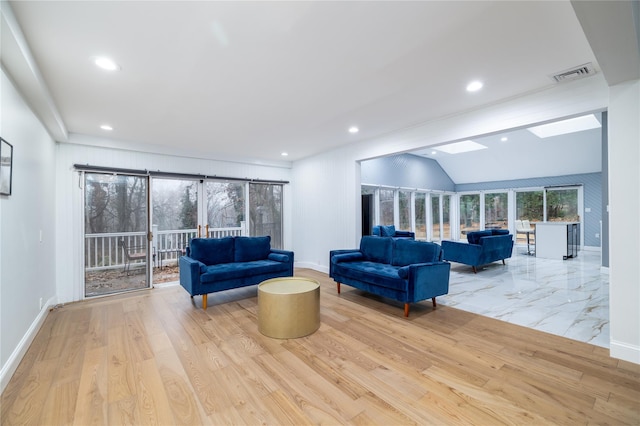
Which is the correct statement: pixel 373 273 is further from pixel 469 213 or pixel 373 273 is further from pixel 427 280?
pixel 469 213

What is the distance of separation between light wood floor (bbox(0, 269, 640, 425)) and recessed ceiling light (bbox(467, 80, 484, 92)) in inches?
104

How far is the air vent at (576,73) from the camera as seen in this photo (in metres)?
2.52

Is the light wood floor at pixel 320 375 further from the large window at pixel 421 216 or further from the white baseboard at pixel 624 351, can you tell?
the large window at pixel 421 216

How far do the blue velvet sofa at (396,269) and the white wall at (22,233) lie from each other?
355cm

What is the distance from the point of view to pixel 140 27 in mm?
1933

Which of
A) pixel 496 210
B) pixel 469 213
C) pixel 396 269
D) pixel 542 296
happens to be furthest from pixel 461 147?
pixel 396 269

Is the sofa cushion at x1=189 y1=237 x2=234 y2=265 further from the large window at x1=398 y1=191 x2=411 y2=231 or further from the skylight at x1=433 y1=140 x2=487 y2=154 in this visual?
the skylight at x1=433 y1=140 x2=487 y2=154

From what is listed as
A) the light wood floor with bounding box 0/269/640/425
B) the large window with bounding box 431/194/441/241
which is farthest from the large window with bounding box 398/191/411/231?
the light wood floor with bounding box 0/269/640/425

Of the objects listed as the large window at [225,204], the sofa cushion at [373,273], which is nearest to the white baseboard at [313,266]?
the sofa cushion at [373,273]

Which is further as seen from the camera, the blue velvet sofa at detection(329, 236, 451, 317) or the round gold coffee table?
the blue velvet sofa at detection(329, 236, 451, 317)

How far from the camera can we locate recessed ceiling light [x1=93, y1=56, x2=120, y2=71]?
2307 mm

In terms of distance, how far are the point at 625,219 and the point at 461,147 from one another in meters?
6.79

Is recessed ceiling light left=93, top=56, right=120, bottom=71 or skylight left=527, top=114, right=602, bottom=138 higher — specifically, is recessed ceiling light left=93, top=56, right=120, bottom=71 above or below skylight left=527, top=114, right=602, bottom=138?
below

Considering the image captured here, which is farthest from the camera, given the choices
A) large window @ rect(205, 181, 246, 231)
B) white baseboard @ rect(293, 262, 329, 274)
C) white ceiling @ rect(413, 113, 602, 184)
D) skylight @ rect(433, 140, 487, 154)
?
skylight @ rect(433, 140, 487, 154)
